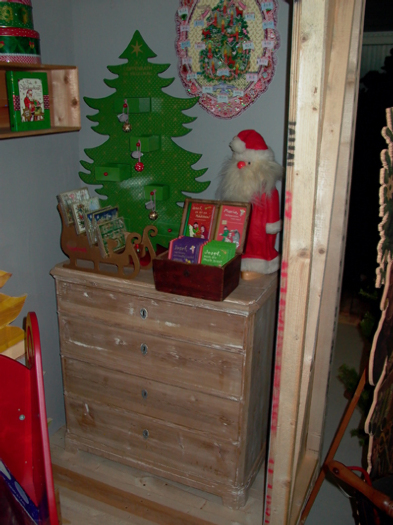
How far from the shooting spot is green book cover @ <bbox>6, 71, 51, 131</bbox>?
1.79 m

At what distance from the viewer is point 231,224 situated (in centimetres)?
191

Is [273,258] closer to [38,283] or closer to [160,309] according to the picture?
[160,309]

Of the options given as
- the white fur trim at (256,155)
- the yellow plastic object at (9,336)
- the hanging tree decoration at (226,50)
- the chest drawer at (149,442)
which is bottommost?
the chest drawer at (149,442)

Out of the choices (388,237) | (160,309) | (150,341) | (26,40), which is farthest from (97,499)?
(26,40)

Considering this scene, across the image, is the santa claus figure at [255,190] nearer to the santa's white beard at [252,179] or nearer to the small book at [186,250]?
the santa's white beard at [252,179]

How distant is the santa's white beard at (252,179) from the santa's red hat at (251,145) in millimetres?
33

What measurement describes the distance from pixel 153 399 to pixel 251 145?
1142 millimetres

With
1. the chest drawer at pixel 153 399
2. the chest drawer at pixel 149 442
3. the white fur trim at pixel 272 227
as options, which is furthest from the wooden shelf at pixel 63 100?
the chest drawer at pixel 149 442

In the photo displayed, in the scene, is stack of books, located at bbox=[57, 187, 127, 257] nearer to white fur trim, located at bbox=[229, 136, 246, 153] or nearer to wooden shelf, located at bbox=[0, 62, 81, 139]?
wooden shelf, located at bbox=[0, 62, 81, 139]

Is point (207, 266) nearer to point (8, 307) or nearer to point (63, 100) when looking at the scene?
point (8, 307)

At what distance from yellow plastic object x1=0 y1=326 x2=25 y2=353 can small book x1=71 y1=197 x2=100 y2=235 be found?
0.48 meters

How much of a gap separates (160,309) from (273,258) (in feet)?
1.69

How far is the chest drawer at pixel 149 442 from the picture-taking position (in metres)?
1.98

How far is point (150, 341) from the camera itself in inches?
77.1
